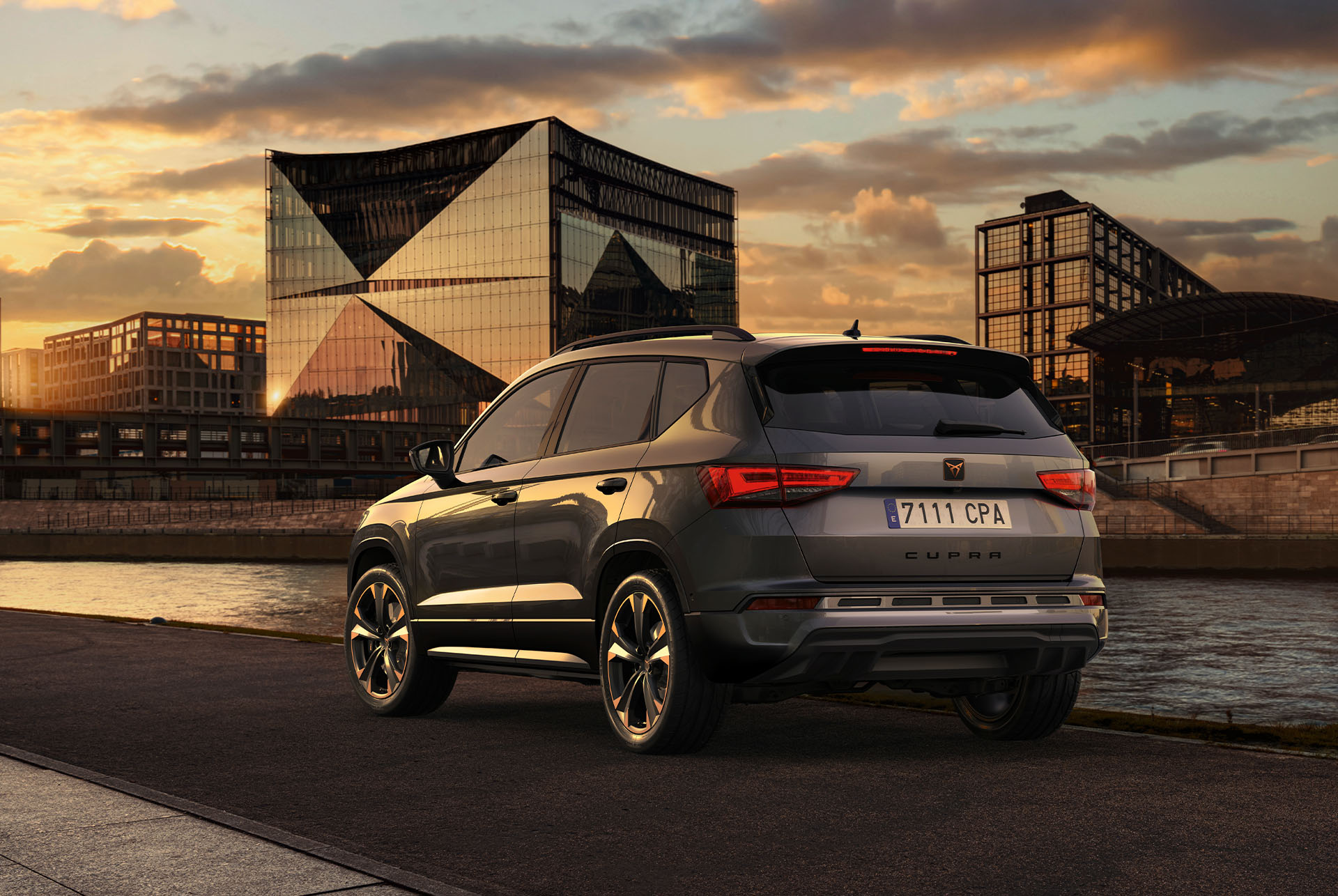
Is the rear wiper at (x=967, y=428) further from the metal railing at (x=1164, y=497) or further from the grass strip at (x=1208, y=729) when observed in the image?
the metal railing at (x=1164, y=497)

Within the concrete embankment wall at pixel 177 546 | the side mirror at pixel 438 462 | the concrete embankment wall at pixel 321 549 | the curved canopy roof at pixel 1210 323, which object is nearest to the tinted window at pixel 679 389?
the side mirror at pixel 438 462

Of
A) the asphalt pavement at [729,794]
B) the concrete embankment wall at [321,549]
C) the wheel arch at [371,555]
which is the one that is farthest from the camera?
the concrete embankment wall at [321,549]

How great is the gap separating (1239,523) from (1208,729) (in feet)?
197

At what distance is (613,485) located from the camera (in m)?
6.30

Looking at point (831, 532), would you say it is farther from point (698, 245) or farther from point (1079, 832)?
point (698, 245)

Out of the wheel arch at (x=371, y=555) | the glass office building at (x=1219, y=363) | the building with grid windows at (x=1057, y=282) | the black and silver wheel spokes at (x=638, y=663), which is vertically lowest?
the black and silver wheel spokes at (x=638, y=663)

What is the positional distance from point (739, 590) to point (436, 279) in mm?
113123

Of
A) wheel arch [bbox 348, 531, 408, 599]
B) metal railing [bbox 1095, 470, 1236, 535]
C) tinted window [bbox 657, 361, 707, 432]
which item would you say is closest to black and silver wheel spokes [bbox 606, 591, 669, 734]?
tinted window [bbox 657, 361, 707, 432]

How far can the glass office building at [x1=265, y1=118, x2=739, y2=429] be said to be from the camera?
11138 centimetres

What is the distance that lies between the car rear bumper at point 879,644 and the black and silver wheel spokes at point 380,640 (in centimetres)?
263

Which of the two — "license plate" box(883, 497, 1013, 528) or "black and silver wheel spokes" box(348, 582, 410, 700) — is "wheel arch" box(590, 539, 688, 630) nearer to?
"license plate" box(883, 497, 1013, 528)

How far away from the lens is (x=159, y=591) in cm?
3606

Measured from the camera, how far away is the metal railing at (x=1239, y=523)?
2231 inches

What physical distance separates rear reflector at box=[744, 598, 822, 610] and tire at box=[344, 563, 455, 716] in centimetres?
264
